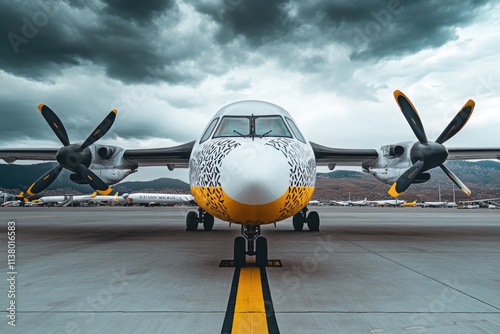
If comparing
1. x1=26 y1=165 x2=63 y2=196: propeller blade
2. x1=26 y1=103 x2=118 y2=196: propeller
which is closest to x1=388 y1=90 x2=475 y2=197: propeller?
x1=26 y1=103 x2=118 y2=196: propeller

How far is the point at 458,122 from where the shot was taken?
1176 centimetres

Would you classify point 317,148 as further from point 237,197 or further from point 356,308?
point 356,308

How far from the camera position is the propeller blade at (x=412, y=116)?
11695 mm

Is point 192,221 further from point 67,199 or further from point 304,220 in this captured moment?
point 67,199

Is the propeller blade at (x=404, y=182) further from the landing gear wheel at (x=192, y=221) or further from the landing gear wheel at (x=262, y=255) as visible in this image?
the landing gear wheel at (x=192, y=221)

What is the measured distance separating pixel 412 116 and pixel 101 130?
1045cm

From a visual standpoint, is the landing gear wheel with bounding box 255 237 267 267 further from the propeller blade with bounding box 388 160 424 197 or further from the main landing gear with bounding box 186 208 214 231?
the main landing gear with bounding box 186 208 214 231

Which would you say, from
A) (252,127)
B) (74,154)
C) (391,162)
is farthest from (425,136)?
(74,154)

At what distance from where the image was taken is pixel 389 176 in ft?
46.8

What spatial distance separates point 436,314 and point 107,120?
11861 mm

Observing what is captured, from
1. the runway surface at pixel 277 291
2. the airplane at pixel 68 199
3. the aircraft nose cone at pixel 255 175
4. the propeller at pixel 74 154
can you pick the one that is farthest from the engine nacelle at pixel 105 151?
the airplane at pixel 68 199

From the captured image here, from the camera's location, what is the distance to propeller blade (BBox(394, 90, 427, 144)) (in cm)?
1170

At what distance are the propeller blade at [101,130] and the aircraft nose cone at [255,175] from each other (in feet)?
29.2

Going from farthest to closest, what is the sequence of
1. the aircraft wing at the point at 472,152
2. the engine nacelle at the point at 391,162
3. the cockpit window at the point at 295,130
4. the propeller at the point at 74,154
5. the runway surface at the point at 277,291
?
the aircraft wing at the point at 472,152 → the engine nacelle at the point at 391,162 → the propeller at the point at 74,154 → the cockpit window at the point at 295,130 → the runway surface at the point at 277,291
